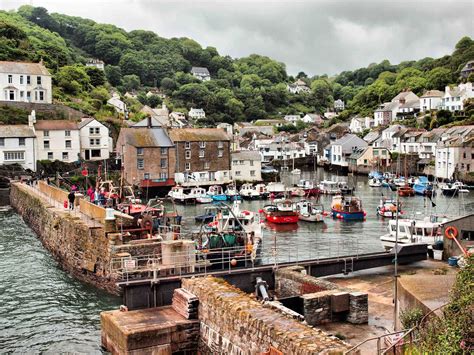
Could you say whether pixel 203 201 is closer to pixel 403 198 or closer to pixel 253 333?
pixel 403 198

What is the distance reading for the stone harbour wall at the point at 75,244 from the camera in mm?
27516

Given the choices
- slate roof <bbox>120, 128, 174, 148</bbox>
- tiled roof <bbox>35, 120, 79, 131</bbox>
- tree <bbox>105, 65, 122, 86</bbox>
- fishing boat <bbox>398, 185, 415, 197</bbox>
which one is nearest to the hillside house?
slate roof <bbox>120, 128, 174, 148</bbox>

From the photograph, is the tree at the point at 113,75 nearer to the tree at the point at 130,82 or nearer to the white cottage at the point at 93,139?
the tree at the point at 130,82

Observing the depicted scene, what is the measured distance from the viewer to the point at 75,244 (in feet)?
102

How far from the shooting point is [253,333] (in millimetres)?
13688

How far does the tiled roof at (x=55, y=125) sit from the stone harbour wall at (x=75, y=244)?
102 ft

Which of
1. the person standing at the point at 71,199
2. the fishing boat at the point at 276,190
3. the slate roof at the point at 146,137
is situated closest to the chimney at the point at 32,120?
the slate roof at the point at 146,137

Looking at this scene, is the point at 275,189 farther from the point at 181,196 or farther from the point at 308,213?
the point at 308,213

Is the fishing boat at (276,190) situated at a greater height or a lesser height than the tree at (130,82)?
lesser

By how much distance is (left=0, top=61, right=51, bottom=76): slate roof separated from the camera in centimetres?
8156

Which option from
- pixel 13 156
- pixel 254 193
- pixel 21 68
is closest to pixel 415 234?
pixel 254 193

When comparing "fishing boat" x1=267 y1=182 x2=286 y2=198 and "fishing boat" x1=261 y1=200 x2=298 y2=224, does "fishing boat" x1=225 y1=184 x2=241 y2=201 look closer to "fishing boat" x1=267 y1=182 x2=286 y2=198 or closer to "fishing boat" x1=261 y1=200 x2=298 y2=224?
"fishing boat" x1=267 y1=182 x2=286 y2=198

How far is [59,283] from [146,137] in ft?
147

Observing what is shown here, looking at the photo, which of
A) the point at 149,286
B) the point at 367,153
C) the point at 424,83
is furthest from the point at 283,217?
the point at 424,83
